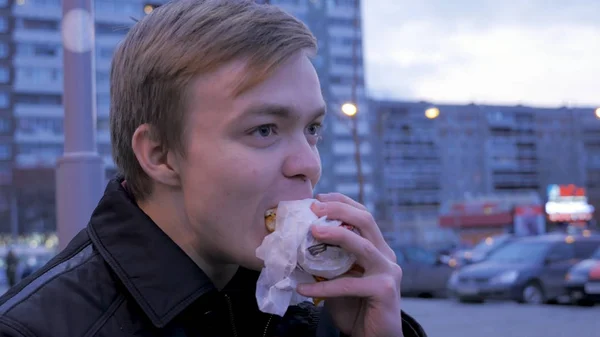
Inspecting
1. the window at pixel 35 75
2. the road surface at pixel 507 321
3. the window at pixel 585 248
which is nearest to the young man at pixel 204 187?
the road surface at pixel 507 321

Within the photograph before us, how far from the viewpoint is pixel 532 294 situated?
1489cm

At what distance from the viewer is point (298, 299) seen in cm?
174

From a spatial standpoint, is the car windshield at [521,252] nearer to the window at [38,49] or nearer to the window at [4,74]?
the window at [38,49]

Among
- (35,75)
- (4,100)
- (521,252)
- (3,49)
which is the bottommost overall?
(521,252)

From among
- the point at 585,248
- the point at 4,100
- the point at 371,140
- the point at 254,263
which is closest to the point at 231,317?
the point at 254,263

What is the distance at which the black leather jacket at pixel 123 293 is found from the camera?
1425mm

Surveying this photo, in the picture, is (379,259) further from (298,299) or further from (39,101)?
(39,101)

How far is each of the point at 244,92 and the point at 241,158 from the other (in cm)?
14

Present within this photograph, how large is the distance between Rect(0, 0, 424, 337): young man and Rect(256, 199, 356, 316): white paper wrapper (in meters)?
0.03

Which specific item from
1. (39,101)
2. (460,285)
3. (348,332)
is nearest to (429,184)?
(39,101)

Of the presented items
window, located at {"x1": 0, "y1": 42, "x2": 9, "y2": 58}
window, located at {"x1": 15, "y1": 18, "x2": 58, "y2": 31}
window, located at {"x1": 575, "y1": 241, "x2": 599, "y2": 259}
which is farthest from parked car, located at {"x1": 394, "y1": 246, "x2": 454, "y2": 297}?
window, located at {"x1": 0, "y1": 42, "x2": 9, "y2": 58}

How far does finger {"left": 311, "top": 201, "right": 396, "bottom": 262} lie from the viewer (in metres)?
1.60

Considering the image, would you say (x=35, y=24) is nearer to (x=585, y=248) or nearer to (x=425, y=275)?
(x=425, y=275)

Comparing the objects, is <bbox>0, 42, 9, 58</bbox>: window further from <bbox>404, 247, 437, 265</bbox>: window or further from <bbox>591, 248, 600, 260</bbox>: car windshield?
<bbox>591, 248, 600, 260</bbox>: car windshield
